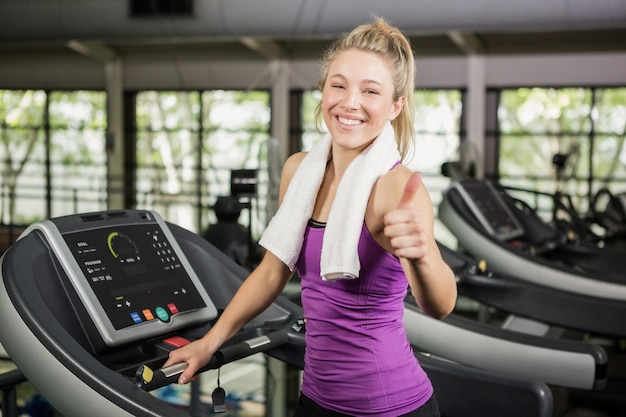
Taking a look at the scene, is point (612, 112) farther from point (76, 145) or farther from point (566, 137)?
point (76, 145)

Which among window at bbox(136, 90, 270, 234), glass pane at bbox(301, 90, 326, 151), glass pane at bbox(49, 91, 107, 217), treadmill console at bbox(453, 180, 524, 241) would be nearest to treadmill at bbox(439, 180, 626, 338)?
treadmill console at bbox(453, 180, 524, 241)

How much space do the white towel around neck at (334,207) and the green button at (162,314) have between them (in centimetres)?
37

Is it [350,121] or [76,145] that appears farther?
[76,145]

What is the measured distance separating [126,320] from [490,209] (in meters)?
2.50

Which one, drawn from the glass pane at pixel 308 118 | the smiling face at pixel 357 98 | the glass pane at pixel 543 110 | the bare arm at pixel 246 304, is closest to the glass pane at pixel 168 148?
the glass pane at pixel 308 118

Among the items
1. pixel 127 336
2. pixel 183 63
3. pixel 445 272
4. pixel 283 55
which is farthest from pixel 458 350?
pixel 183 63

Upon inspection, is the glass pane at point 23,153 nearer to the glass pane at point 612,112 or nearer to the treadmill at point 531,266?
the glass pane at point 612,112

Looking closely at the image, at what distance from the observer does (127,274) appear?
A: 1664mm

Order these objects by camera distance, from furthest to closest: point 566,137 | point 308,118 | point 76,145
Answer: point 76,145 < point 308,118 < point 566,137

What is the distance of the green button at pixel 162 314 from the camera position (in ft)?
5.49

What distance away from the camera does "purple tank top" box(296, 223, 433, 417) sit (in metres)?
1.26

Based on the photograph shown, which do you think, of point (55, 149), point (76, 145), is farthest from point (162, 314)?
point (55, 149)

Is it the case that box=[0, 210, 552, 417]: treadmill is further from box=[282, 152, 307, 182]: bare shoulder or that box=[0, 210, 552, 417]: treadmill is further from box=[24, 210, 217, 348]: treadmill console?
box=[282, 152, 307, 182]: bare shoulder

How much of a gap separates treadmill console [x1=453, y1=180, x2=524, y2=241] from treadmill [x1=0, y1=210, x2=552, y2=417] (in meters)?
1.95
